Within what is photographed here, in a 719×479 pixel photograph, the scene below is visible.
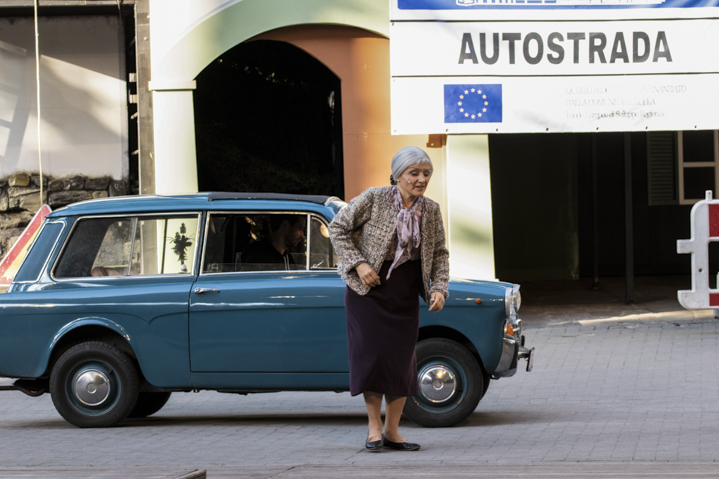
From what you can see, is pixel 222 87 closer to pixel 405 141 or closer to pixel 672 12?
pixel 405 141

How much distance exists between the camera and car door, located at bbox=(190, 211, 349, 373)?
648 centimetres

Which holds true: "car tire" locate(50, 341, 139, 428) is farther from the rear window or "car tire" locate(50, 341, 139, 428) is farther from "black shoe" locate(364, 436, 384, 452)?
"black shoe" locate(364, 436, 384, 452)

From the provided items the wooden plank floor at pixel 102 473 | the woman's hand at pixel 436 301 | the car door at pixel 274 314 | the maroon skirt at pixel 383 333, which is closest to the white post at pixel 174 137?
the car door at pixel 274 314

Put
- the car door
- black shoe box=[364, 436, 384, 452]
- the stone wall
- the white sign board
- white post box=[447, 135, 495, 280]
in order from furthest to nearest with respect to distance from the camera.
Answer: the stone wall → white post box=[447, 135, 495, 280] → the white sign board → the car door → black shoe box=[364, 436, 384, 452]

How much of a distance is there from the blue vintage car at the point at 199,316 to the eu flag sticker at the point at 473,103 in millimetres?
5155

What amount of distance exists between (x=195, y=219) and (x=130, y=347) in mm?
1026

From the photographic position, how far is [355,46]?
1202cm

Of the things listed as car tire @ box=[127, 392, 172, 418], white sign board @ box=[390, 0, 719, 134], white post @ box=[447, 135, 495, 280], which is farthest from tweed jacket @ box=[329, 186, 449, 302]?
white post @ box=[447, 135, 495, 280]

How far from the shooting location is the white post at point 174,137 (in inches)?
460

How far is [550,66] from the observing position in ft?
38.0

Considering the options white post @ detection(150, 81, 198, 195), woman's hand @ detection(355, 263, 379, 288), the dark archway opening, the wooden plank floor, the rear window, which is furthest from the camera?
the dark archway opening

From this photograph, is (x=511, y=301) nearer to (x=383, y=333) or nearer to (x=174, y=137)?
(x=383, y=333)

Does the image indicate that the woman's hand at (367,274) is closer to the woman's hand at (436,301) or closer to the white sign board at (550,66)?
the woman's hand at (436,301)

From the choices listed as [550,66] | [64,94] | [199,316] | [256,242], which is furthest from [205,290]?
[64,94]
